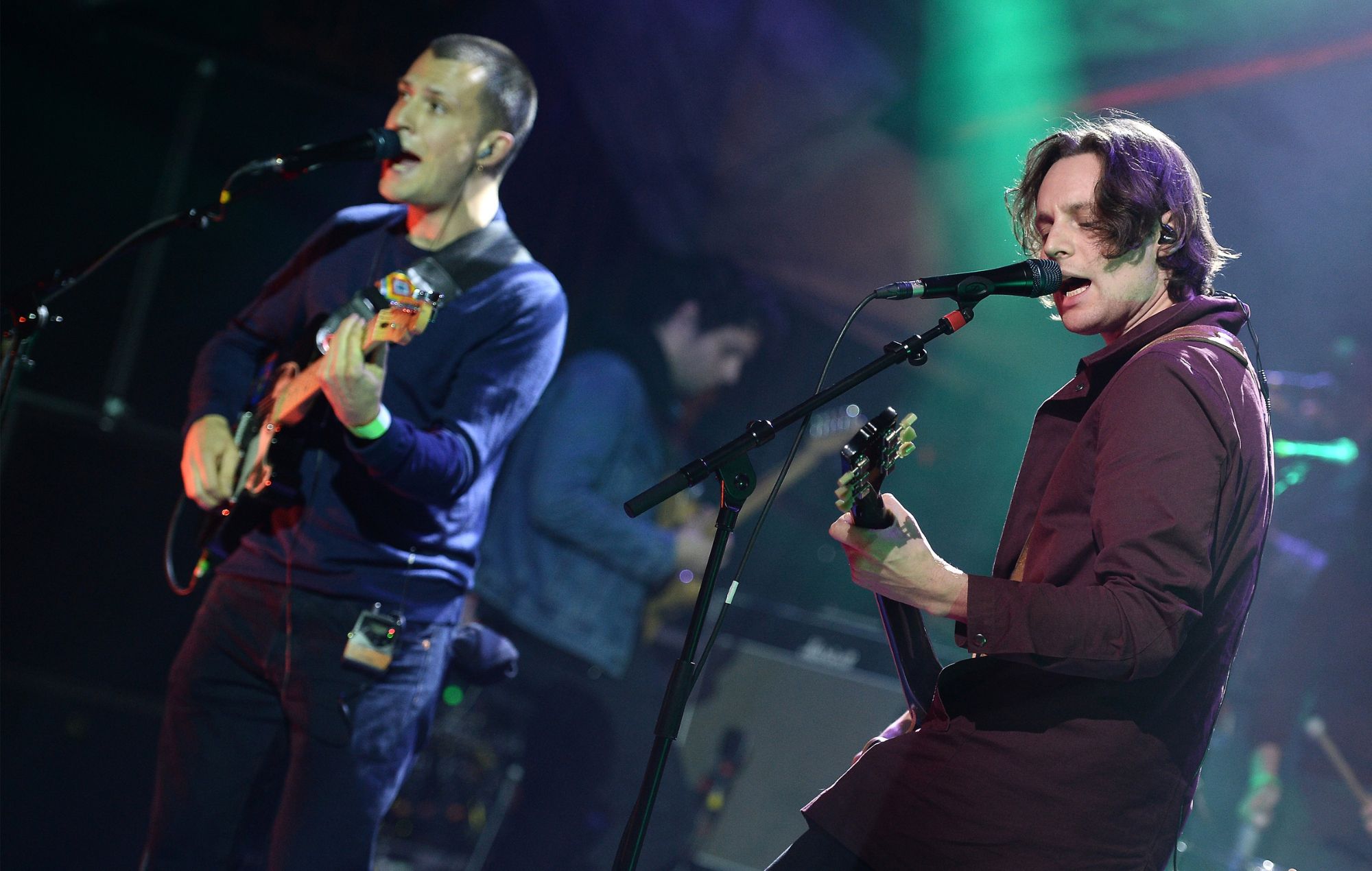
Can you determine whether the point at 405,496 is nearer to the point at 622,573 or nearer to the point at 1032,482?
the point at 1032,482

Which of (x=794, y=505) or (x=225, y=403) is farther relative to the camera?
(x=794, y=505)

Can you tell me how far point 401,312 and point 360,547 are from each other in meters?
0.56

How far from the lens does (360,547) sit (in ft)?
7.99

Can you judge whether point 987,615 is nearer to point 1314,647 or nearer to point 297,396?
point 297,396

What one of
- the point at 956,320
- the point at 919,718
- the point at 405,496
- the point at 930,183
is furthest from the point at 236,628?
the point at 930,183

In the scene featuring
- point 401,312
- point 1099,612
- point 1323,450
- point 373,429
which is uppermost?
point 1323,450

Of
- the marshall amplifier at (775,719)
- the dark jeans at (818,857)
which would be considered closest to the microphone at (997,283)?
the dark jeans at (818,857)

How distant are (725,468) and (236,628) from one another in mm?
1311

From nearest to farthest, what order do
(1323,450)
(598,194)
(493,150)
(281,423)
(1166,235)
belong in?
1. (1166,235)
2. (281,423)
3. (493,150)
4. (1323,450)
5. (598,194)

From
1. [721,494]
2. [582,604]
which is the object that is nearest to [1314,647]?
[582,604]

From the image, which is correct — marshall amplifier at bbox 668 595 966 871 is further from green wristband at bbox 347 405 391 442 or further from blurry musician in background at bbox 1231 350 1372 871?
green wristband at bbox 347 405 391 442

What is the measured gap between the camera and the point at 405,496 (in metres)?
2.44

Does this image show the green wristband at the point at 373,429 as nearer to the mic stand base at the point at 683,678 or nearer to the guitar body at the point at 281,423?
the guitar body at the point at 281,423

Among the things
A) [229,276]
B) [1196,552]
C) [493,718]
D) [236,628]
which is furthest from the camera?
[493,718]
